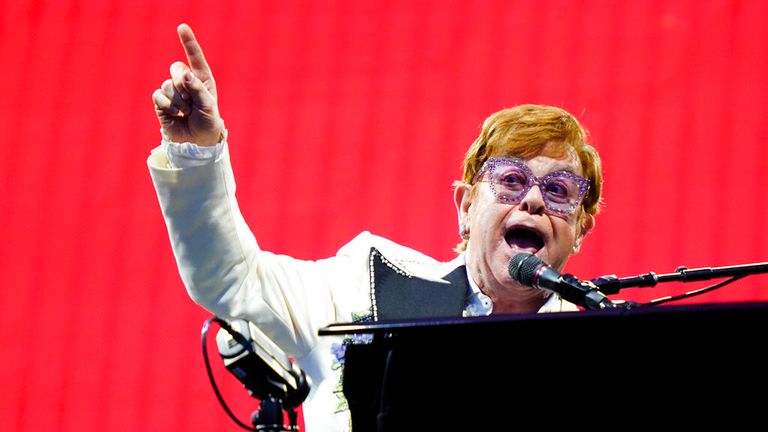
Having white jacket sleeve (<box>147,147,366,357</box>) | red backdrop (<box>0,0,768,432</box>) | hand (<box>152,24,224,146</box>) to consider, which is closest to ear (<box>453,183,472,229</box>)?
white jacket sleeve (<box>147,147,366,357</box>)

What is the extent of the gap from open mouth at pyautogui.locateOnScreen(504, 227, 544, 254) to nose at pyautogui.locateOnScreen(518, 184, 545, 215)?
47 mm

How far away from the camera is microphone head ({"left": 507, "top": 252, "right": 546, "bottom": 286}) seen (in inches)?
73.0

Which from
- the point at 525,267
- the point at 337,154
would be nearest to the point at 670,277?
the point at 525,267

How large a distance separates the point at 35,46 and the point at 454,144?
1472 millimetres

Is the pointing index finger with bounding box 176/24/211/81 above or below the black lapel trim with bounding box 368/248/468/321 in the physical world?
above

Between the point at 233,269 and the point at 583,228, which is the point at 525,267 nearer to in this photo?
the point at 233,269

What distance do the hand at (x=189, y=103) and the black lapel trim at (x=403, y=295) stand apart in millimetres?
456

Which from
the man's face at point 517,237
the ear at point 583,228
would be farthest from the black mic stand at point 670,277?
the ear at point 583,228

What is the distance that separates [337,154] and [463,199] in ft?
2.59

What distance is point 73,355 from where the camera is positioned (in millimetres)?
3230

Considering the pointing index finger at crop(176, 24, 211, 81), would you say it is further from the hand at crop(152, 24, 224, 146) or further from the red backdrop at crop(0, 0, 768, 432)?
the red backdrop at crop(0, 0, 768, 432)

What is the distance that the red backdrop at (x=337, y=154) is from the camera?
321 centimetres

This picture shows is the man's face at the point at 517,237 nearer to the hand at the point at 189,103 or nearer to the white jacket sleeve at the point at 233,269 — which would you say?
the white jacket sleeve at the point at 233,269

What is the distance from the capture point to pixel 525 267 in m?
1.88
